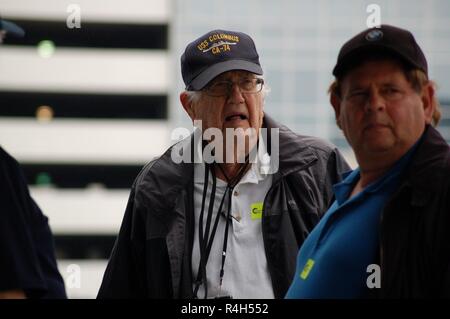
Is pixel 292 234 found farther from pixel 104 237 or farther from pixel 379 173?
pixel 104 237

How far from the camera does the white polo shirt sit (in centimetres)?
332

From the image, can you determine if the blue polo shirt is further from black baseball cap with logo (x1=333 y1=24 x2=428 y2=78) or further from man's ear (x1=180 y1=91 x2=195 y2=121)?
man's ear (x1=180 y1=91 x2=195 y2=121)

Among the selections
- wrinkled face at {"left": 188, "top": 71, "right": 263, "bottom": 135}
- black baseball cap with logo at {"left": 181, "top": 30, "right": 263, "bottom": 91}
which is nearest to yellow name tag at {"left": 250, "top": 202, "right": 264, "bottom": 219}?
wrinkled face at {"left": 188, "top": 71, "right": 263, "bottom": 135}

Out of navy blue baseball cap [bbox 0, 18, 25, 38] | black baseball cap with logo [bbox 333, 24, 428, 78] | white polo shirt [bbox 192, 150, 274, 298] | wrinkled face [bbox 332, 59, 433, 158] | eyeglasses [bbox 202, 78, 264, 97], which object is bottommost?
white polo shirt [bbox 192, 150, 274, 298]

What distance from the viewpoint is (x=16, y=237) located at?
8.30ft

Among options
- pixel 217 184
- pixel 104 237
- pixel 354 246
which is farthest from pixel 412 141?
pixel 104 237

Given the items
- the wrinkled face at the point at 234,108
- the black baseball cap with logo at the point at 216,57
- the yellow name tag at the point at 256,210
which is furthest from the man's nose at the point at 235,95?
the yellow name tag at the point at 256,210

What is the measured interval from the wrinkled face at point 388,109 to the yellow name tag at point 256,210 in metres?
1.11

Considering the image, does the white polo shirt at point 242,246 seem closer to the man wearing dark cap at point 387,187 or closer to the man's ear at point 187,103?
the man's ear at point 187,103

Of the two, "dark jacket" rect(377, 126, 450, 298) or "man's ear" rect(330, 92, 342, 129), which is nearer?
"dark jacket" rect(377, 126, 450, 298)

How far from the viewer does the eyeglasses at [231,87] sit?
3.60m

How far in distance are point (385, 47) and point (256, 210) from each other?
1.28 metres

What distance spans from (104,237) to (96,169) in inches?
169

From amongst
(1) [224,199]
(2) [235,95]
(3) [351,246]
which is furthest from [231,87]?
(3) [351,246]
